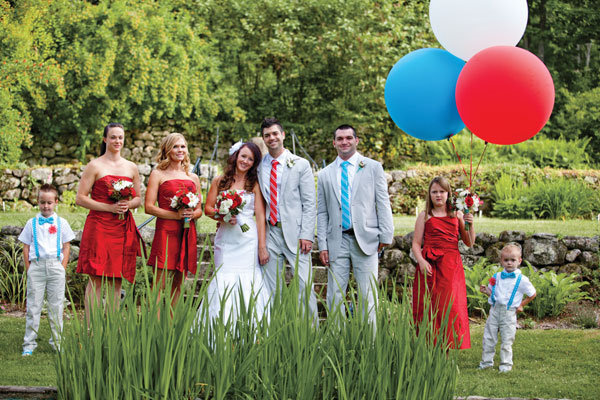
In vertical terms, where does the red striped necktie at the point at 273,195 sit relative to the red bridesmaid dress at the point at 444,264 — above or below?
above

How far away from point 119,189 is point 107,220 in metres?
0.35

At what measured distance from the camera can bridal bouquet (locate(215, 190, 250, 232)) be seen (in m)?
5.21

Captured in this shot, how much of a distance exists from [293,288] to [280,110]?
611 inches

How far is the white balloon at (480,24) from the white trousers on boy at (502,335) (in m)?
2.21

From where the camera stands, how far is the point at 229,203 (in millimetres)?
5199

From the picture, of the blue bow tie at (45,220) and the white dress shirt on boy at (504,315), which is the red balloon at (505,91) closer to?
the white dress shirt on boy at (504,315)

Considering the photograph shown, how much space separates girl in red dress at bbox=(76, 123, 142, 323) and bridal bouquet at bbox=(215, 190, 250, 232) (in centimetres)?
76

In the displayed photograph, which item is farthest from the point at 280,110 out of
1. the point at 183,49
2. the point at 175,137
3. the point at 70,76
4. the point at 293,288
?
the point at 293,288

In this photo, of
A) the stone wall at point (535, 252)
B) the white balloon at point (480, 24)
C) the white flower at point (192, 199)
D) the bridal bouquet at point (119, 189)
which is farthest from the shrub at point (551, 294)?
the bridal bouquet at point (119, 189)

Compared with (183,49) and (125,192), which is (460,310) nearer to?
(125,192)

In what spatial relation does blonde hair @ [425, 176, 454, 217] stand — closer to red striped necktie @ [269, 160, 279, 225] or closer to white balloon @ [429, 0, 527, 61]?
white balloon @ [429, 0, 527, 61]

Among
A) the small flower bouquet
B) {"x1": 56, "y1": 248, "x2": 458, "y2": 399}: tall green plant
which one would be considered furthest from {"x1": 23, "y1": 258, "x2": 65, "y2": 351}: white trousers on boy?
the small flower bouquet

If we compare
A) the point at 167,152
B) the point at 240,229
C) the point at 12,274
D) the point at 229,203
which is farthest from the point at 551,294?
the point at 12,274

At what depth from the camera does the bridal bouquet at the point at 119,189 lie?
542 cm
